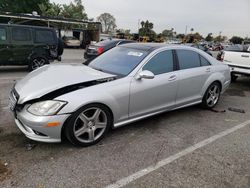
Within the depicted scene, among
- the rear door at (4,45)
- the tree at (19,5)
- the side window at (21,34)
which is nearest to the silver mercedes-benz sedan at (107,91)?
the rear door at (4,45)

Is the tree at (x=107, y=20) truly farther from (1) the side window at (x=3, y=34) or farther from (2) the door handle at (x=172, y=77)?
(2) the door handle at (x=172, y=77)

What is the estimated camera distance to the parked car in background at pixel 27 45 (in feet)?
27.6

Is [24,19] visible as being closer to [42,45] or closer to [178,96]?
[42,45]

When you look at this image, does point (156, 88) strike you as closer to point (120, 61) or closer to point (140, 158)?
point (120, 61)

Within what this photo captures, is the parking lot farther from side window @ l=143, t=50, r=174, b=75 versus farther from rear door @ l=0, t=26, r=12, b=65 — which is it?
rear door @ l=0, t=26, r=12, b=65

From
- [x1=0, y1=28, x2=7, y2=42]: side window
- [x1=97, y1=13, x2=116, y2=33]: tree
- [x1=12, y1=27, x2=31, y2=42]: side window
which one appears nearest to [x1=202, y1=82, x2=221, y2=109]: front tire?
[x1=12, y1=27, x2=31, y2=42]: side window

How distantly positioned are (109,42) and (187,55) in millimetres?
8242

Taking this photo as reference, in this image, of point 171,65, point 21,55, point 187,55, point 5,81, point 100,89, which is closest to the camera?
point 100,89

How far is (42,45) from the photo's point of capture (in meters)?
9.18

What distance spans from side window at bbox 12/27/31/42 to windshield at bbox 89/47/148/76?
A: 17.8ft

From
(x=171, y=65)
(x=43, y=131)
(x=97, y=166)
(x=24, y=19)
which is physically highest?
(x=24, y=19)

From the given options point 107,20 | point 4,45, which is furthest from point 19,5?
point 107,20

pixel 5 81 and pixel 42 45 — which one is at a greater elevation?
pixel 42 45

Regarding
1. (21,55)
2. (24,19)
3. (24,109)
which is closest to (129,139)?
(24,109)
